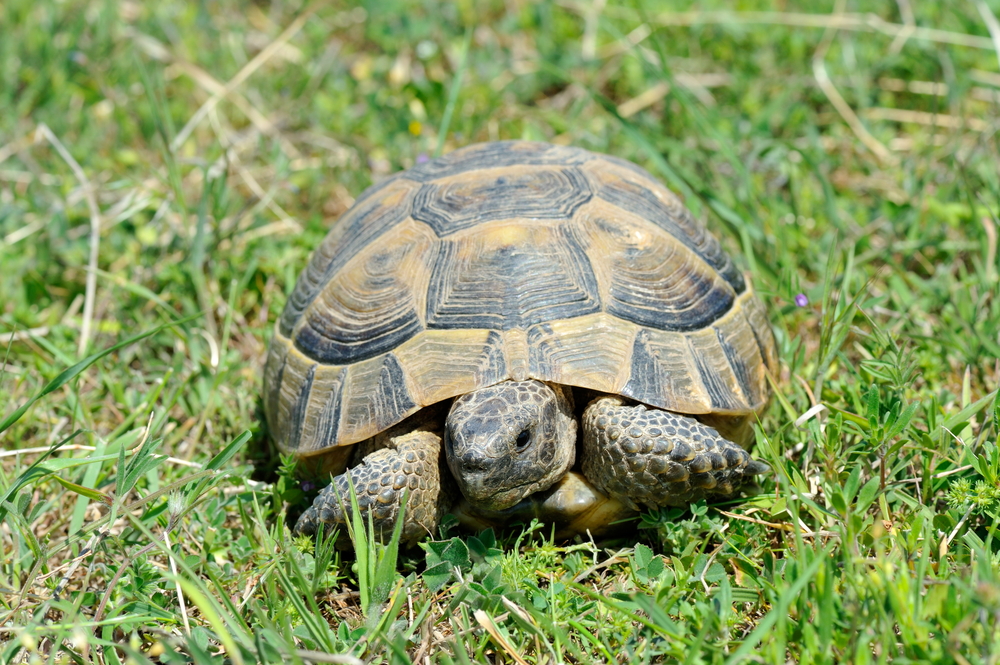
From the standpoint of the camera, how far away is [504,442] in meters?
2.21

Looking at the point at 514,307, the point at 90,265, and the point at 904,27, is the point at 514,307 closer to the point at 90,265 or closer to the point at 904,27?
Answer: the point at 90,265

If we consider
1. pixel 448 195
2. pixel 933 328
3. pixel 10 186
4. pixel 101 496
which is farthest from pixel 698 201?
pixel 10 186

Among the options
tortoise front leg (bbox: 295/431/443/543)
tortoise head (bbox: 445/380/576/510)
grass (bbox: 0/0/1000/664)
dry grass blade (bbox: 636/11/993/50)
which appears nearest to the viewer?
grass (bbox: 0/0/1000/664)

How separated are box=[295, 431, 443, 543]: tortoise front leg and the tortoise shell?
0.35 feet

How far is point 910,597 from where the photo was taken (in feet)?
5.99

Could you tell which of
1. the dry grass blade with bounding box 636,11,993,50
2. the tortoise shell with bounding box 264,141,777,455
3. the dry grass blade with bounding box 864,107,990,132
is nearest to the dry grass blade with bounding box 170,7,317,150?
the tortoise shell with bounding box 264,141,777,455

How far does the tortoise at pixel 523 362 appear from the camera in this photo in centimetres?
231

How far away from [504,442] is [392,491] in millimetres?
355

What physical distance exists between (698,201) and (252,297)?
6.70ft

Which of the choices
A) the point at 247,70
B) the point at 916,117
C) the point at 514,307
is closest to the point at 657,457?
the point at 514,307

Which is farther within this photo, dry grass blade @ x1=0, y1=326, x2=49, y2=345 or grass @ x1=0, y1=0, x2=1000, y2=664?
dry grass blade @ x1=0, y1=326, x2=49, y2=345

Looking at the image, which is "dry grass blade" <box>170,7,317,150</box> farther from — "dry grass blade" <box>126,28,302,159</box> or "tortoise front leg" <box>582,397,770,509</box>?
"tortoise front leg" <box>582,397,770,509</box>

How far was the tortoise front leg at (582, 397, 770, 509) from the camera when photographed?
7.47 ft

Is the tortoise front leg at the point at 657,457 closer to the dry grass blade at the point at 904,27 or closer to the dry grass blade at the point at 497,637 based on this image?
the dry grass blade at the point at 497,637
